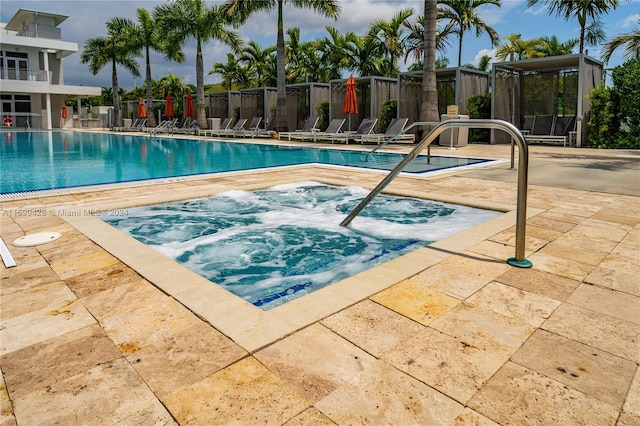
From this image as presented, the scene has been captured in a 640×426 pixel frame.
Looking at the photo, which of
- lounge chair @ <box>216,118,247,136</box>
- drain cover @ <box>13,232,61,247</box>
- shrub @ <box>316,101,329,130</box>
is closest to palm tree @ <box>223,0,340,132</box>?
shrub @ <box>316,101,329,130</box>

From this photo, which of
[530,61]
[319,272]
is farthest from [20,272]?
[530,61]

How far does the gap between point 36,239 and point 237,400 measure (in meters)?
2.96

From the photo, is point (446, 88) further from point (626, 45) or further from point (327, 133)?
point (626, 45)

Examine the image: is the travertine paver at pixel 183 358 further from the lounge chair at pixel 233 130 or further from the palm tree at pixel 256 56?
the palm tree at pixel 256 56

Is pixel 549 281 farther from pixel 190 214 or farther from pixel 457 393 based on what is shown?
pixel 190 214

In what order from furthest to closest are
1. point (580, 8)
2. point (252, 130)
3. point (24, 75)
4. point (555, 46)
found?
point (24, 75)
point (555, 46)
point (252, 130)
point (580, 8)

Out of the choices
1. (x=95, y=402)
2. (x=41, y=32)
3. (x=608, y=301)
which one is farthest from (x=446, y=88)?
(x=41, y=32)

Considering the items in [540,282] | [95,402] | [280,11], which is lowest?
[95,402]

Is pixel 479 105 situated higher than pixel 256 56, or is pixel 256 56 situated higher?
pixel 256 56

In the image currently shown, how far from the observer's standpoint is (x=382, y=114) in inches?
711

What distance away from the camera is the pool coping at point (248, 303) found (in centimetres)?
218

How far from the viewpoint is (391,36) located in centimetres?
2319

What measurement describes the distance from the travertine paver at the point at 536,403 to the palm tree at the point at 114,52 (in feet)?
108

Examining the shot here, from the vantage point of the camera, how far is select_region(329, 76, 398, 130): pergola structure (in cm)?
1855
